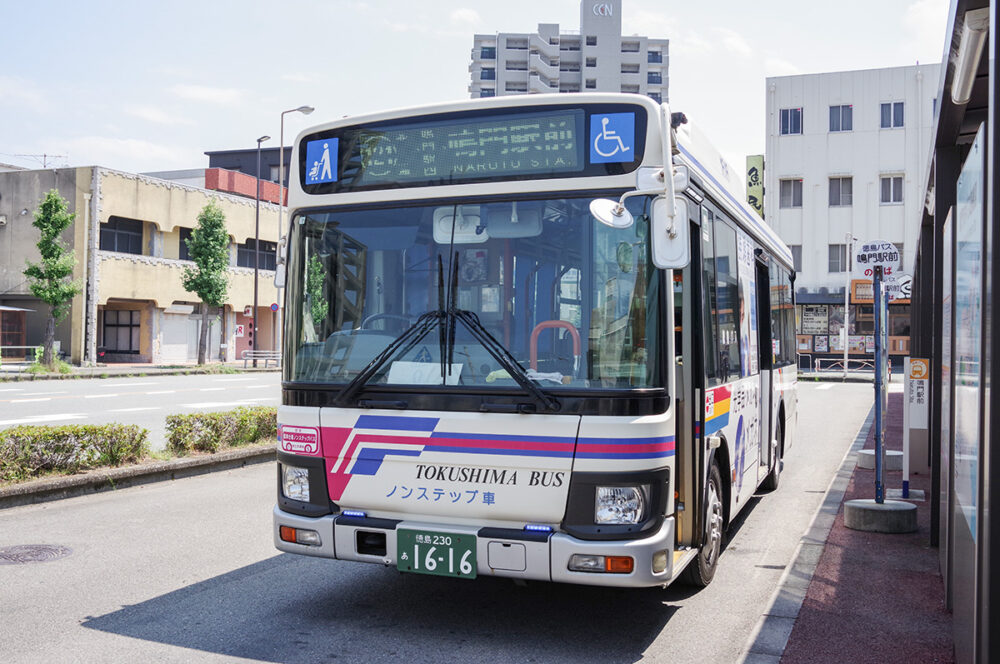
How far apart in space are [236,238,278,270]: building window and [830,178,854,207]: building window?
32.8 m

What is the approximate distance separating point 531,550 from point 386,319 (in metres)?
1.59

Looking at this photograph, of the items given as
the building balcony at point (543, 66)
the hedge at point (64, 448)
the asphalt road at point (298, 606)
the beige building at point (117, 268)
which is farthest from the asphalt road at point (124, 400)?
the building balcony at point (543, 66)

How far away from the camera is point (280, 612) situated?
557 cm

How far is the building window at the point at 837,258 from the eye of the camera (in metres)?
51.3

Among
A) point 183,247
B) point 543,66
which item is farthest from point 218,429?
point 543,66

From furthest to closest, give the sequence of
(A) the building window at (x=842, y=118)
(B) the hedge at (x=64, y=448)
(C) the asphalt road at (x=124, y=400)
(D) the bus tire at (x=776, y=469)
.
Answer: (A) the building window at (x=842, y=118) → (C) the asphalt road at (x=124, y=400) → (D) the bus tire at (x=776, y=469) → (B) the hedge at (x=64, y=448)

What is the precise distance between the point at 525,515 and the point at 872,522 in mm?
4748

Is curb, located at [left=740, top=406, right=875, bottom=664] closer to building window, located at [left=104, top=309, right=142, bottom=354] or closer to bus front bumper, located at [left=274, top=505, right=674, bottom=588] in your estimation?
Answer: bus front bumper, located at [left=274, top=505, right=674, bottom=588]

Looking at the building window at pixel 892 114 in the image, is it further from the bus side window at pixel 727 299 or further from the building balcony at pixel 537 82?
the building balcony at pixel 537 82

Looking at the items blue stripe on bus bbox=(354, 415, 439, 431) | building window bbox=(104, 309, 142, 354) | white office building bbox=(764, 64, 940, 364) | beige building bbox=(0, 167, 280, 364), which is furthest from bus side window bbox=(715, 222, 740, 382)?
white office building bbox=(764, 64, 940, 364)

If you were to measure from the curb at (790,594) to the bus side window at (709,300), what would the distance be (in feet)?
5.04

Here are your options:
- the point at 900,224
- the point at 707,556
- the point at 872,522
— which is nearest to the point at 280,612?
the point at 707,556

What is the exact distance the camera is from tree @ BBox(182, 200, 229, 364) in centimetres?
4022

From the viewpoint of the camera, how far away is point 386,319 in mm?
5242
